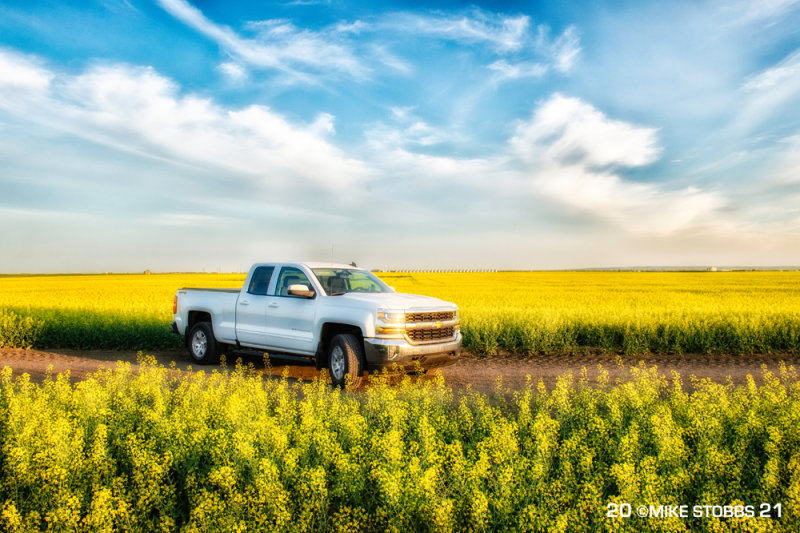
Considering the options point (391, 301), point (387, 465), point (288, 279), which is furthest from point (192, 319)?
point (387, 465)

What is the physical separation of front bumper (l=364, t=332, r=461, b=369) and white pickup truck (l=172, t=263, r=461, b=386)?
16 mm

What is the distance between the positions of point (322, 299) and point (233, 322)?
2699 mm

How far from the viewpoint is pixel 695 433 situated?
5.50 m

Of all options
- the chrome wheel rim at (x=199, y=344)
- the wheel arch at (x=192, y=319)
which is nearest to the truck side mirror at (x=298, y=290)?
the chrome wheel rim at (x=199, y=344)

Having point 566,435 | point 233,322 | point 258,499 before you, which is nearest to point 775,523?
point 566,435

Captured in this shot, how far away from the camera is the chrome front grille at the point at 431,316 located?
368 inches

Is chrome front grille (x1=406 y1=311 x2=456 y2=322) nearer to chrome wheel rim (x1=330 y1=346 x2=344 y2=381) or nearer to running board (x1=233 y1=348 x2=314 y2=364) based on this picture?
chrome wheel rim (x1=330 y1=346 x2=344 y2=381)

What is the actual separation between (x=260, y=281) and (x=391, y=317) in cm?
359

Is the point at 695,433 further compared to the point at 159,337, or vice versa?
the point at 159,337

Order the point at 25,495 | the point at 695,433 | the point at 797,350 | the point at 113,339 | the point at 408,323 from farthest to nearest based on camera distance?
the point at 113,339
the point at 797,350
the point at 408,323
the point at 695,433
the point at 25,495

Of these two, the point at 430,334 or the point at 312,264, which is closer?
the point at 430,334

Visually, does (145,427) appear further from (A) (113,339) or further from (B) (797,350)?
(B) (797,350)

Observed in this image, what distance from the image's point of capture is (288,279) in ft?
35.8

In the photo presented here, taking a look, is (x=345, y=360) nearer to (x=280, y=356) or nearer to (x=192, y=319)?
(x=280, y=356)
